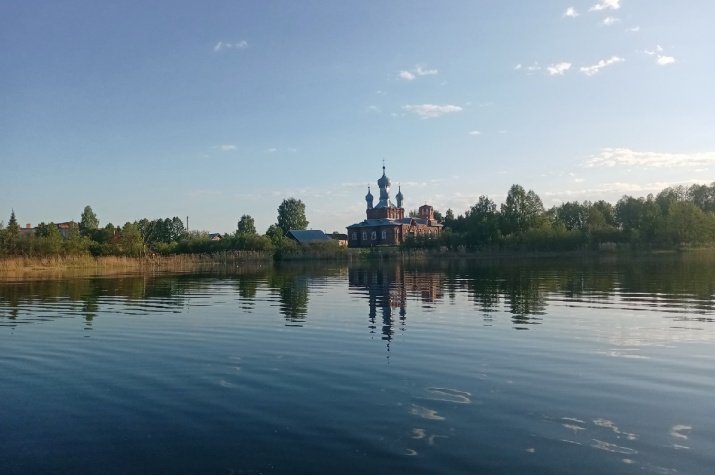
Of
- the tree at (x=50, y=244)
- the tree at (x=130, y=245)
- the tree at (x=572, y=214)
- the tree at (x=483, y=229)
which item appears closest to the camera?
the tree at (x=50, y=244)

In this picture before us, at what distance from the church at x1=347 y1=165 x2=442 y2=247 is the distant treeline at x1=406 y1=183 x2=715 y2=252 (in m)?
9.37

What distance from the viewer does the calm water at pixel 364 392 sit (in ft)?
22.9

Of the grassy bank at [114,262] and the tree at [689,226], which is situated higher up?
the tree at [689,226]

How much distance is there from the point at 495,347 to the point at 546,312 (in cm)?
712

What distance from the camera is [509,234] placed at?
106 m

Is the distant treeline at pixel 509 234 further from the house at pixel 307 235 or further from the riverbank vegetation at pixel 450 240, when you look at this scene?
the house at pixel 307 235

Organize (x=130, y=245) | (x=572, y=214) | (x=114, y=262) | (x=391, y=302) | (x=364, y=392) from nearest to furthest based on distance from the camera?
(x=364, y=392) < (x=391, y=302) < (x=114, y=262) < (x=130, y=245) < (x=572, y=214)

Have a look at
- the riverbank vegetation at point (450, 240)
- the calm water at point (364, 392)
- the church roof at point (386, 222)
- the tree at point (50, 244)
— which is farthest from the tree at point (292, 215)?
Answer: the calm water at point (364, 392)

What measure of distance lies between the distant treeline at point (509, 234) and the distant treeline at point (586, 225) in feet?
0.45

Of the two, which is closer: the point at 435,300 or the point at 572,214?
the point at 435,300

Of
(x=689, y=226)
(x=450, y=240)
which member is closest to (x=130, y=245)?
(x=450, y=240)

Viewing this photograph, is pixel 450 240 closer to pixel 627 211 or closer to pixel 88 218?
pixel 627 211

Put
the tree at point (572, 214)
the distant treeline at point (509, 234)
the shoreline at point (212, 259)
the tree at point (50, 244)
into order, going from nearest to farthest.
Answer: the shoreline at point (212, 259), the tree at point (50, 244), the distant treeline at point (509, 234), the tree at point (572, 214)

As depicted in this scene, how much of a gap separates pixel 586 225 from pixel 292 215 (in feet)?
281
